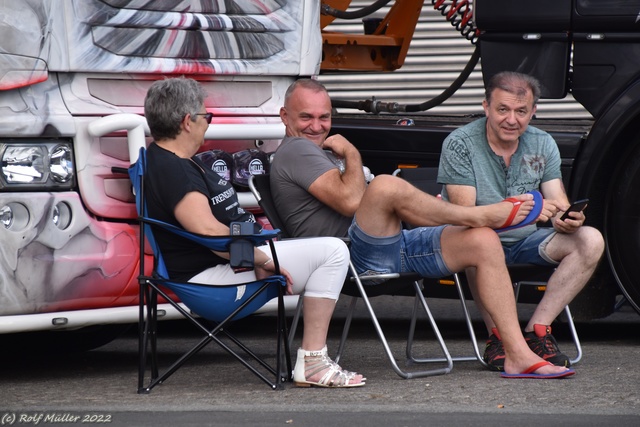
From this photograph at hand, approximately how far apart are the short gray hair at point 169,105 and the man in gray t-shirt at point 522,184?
1176 mm

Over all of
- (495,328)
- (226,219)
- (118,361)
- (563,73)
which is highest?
(563,73)

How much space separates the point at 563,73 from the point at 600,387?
194 centimetres

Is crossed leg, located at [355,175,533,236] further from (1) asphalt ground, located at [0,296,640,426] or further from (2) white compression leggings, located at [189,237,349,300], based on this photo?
(1) asphalt ground, located at [0,296,640,426]

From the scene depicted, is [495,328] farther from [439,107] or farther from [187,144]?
[439,107]

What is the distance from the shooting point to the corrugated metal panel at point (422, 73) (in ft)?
29.5

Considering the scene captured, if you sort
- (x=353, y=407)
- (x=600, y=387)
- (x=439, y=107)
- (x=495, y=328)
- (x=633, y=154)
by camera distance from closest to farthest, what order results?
(x=353, y=407) < (x=600, y=387) < (x=495, y=328) < (x=633, y=154) < (x=439, y=107)

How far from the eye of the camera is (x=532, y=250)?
565 cm

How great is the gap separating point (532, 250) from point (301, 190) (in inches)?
40.9

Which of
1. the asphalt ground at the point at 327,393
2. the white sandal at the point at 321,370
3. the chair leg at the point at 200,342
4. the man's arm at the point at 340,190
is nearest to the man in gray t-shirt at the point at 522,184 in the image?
the asphalt ground at the point at 327,393

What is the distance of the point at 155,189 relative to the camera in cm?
513

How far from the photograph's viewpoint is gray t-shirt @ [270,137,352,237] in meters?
5.55

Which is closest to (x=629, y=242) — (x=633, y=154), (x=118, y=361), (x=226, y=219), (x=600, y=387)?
(x=633, y=154)

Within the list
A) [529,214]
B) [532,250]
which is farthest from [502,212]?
[532,250]

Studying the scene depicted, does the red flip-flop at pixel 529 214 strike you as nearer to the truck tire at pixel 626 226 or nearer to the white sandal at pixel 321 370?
the white sandal at pixel 321 370
